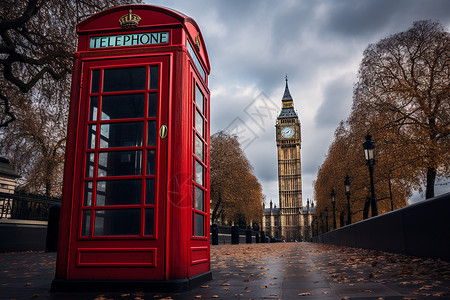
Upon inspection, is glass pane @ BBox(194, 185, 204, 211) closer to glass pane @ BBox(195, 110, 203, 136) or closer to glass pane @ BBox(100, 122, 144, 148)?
glass pane @ BBox(195, 110, 203, 136)

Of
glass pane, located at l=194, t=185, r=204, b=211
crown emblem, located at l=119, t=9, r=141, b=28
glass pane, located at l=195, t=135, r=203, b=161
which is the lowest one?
glass pane, located at l=194, t=185, r=204, b=211

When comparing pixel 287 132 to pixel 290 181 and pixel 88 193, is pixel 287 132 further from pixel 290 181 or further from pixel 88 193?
pixel 88 193

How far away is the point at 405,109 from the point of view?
909 inches

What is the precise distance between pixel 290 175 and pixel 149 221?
136693mm

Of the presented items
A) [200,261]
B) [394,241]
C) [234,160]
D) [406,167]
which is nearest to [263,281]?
[200,261]

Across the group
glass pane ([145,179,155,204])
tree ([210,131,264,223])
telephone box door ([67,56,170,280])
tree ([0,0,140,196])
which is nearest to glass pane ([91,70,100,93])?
telephone box door ([67,56,170,280])

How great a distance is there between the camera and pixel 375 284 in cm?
472

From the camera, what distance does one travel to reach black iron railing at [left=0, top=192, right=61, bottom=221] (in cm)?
1346

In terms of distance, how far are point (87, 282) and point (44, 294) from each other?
495 millimetres

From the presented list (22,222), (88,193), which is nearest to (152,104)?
(88,193)

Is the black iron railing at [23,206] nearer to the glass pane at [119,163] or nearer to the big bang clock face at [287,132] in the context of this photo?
the glass pane at [119,163]

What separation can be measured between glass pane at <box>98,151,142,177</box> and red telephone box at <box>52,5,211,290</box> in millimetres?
13

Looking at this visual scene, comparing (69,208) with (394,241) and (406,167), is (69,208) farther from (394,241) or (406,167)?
(406,167)

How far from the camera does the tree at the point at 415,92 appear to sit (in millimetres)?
20469
